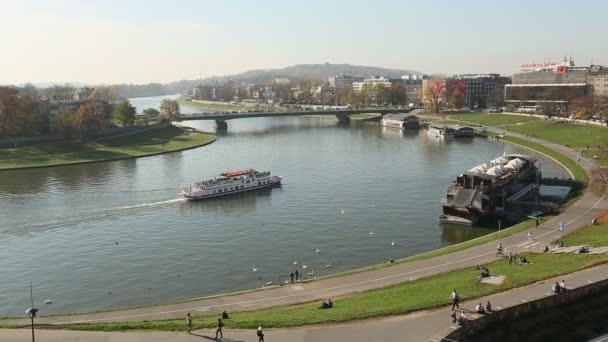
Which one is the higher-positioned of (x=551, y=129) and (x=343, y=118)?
(x=343, y=118)

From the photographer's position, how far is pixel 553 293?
2680 centimetres

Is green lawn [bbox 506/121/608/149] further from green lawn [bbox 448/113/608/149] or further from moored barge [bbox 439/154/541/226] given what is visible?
moored barge [bbox 439/154/541/226]

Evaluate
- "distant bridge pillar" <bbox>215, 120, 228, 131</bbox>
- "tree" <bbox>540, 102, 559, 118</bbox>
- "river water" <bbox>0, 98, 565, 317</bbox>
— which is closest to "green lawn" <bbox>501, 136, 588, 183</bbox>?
"river water" <bbox>0, 98, 565, 317</bbox>

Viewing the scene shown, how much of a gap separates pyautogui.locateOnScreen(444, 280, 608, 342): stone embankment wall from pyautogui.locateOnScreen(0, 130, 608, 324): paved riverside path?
31.4 feet

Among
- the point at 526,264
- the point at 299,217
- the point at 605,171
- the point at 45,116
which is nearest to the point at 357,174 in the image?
the point at 299,217

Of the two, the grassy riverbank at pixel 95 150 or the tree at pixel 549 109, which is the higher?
the tree at pixel 549 109

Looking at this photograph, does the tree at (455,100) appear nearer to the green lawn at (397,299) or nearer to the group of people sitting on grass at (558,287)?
the green lawn at (397,299)

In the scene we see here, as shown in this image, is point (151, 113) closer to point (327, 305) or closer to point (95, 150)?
point (95, 150)

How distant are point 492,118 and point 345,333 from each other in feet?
458

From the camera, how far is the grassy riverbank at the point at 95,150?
95562mm

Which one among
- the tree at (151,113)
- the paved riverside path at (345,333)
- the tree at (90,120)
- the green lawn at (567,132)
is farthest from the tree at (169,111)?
the paved riverside path at (345,333)

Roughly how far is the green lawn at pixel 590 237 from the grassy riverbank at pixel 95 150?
77.7m

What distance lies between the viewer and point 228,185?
71.3 metres

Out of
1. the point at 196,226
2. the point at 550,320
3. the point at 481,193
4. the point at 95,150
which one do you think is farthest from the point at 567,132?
the point at 550,320
